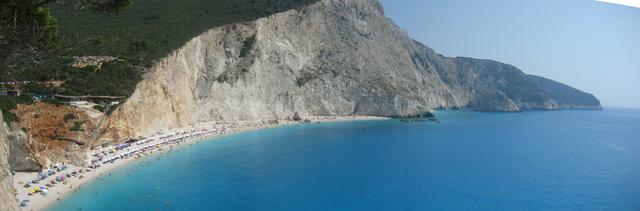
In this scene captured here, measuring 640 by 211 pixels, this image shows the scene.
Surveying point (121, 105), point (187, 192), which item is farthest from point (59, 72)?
point (187, 192)

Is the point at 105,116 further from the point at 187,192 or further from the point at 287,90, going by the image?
the point at 287,90

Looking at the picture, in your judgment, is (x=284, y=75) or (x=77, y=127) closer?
(x=77, y=127)

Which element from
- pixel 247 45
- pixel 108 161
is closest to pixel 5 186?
pixel 108 161

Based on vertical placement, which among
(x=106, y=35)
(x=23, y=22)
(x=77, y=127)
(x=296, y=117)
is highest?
(x=106, y=35)

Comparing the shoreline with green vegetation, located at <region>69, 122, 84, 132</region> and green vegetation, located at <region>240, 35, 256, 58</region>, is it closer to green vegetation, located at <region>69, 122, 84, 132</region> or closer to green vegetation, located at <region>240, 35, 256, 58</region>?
green vegetation, located at <region>69, 122, 84, 132</region>

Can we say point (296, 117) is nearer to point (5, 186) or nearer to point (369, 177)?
point (369, 177)

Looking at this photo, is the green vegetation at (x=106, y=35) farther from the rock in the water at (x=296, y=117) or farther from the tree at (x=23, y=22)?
→ the rock in the water at (x=296, y=117)
